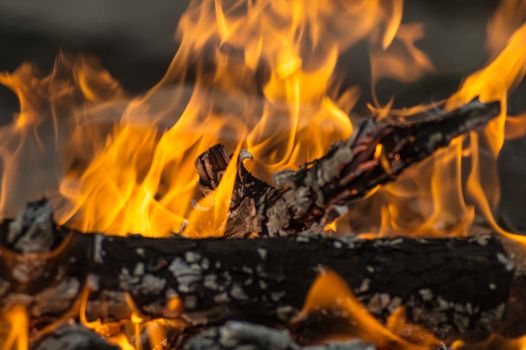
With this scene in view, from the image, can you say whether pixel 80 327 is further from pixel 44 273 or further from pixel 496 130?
pixel 496 130

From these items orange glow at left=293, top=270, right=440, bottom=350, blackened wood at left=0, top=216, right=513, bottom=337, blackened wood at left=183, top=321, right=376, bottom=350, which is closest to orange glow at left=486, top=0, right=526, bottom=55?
blackened wood at left=0, top=216, right=513, bottom=337

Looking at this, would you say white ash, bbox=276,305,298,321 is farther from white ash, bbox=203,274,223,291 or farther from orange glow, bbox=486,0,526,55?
orange glow, bbox=486,0,526,55

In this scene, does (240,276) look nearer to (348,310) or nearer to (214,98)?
(348,310)

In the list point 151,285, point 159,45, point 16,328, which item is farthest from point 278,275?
point 159,45

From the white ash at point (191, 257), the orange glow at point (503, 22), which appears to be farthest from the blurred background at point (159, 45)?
the white ash at point (191, 257)

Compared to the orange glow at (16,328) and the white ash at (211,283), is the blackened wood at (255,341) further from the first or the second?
the orange glow at (16,328)

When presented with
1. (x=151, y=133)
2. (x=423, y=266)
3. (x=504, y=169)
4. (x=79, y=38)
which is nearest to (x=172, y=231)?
(x=151, y=133)
